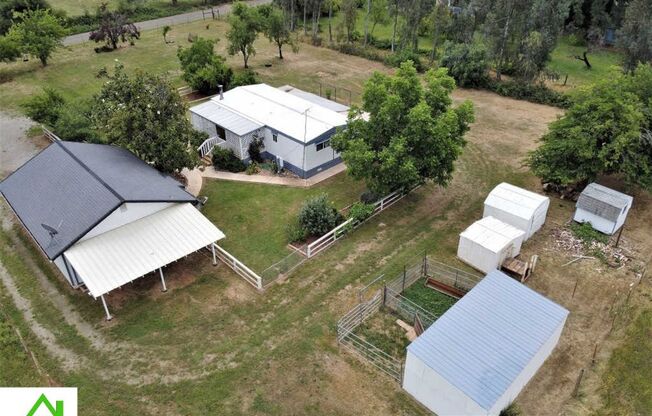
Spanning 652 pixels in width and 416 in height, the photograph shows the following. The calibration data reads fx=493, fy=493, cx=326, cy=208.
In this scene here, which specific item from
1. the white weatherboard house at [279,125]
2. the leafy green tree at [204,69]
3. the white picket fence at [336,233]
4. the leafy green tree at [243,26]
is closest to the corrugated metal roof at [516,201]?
the white picket fence at [336,233]

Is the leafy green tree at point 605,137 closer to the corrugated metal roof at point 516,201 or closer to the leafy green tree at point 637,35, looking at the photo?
the corrugated metal roof at point 516,201

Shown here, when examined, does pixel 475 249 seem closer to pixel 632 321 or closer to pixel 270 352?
pixel 632 321

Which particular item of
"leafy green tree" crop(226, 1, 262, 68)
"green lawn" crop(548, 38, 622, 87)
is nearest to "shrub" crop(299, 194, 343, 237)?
"leafy green tree" crop(226, 1, 262, 68)

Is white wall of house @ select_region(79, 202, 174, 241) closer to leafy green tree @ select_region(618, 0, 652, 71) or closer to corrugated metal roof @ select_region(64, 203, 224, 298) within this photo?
corrugated metal roof @ select_region(64, 203, 224, 298)

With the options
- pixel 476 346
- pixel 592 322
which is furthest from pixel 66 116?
pixel 592 322

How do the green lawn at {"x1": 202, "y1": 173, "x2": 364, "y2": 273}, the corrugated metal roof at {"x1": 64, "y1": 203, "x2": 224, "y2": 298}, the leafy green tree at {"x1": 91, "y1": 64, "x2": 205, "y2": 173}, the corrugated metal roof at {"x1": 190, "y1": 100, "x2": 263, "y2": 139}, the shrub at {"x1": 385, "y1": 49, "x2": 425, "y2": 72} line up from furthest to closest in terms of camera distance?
the shrub at {"x1": 385, "y1": 49, "x2": 425, "y2": 72} → the corrugated metal roof at {"x1": 190, "y1": 100, "x2": 263, "y2": 139} → the leafy green tree at {"x1": 91, "y1": 64, "x2": 205, "y2": 173} → the green lawn at {"x1": 202, "y1": 173, "x2": 364, "y2": 273} → the corrugated metal roof at {"x1": 64, "y1": 203, "x2": 224, "y2": 298}

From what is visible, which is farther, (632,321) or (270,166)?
(270,166)
